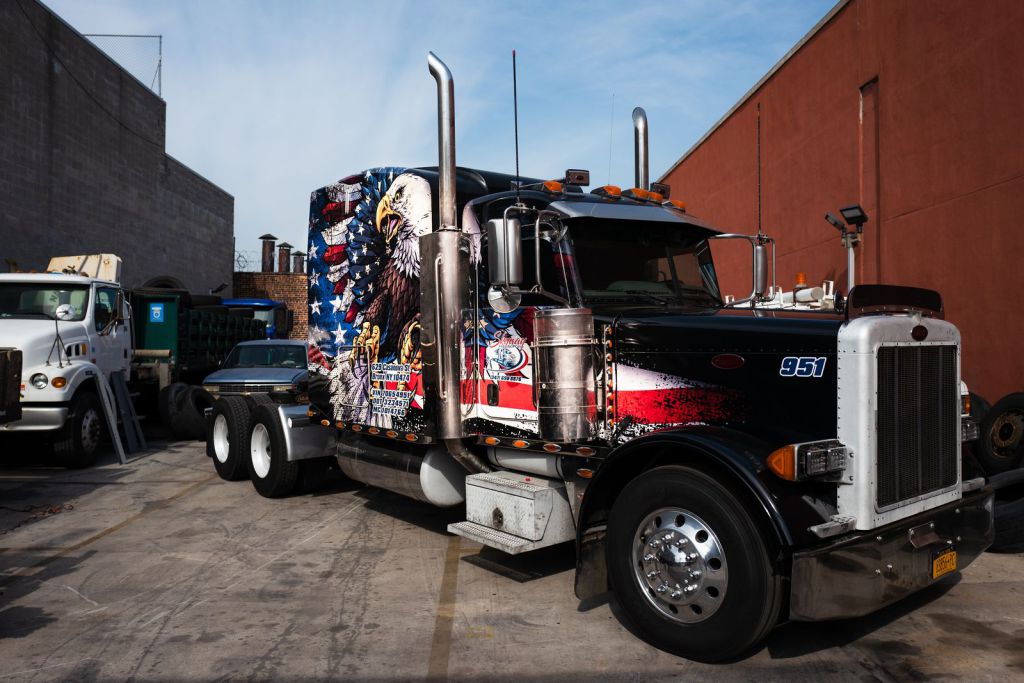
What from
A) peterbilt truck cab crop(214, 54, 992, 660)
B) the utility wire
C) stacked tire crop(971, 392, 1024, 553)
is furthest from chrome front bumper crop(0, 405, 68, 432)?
the utility wire

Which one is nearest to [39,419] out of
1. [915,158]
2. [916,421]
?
[916,421]

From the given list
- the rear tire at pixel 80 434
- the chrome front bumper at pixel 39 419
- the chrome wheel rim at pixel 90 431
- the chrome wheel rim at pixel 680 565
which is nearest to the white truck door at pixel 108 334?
the rear tire at pixel 80 434

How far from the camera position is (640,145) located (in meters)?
7.37

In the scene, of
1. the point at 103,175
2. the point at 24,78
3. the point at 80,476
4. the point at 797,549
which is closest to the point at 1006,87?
the point at 797,549

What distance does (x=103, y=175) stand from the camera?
20375 millimetres

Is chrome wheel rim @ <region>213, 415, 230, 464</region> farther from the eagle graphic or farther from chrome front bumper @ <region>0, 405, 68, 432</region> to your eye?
the eagle graphic

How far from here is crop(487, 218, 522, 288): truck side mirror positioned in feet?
15.5

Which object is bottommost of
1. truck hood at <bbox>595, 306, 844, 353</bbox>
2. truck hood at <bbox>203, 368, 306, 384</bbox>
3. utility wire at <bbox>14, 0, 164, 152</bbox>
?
truck hood at <bbox>203, 368, 306, 384</bbox>

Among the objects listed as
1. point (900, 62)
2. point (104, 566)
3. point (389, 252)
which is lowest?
point (104, 566)

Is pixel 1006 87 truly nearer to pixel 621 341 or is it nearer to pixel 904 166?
pixel 904 166

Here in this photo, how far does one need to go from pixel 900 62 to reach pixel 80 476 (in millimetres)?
12436

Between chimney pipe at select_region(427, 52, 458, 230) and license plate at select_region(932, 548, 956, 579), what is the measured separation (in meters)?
3.65

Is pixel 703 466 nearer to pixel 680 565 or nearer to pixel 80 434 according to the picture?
pixel 680 565

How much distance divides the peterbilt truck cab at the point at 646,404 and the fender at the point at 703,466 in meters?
0.01
